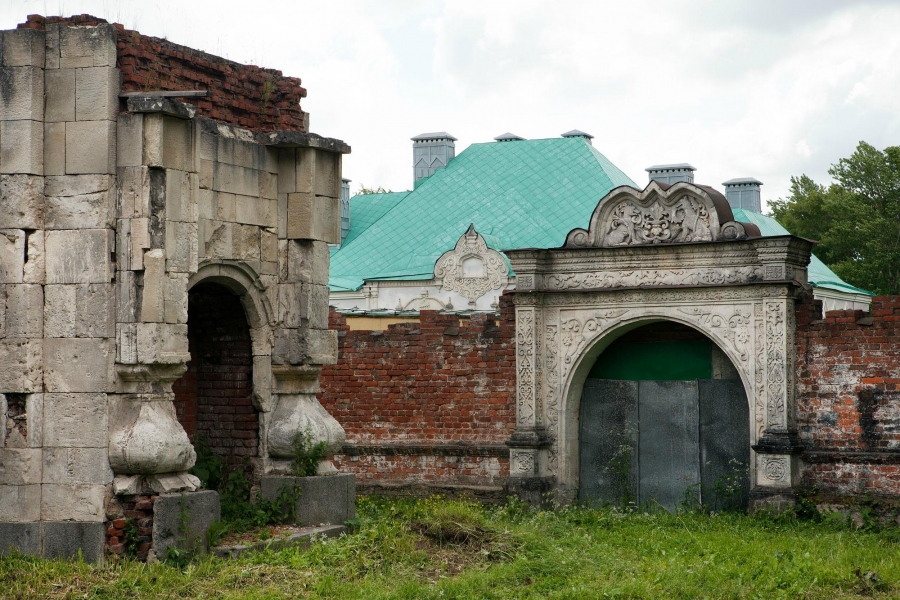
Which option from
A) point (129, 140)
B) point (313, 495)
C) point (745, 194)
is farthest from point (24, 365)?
point (745, 194)

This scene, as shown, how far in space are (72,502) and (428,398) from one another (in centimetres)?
549

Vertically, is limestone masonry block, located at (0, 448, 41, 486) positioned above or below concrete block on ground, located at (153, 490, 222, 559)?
above

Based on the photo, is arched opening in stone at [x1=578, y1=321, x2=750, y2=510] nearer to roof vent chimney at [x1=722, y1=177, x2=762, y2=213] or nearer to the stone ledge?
the stone ledge

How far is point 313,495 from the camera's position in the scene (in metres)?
10.6

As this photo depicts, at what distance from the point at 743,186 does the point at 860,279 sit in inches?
203

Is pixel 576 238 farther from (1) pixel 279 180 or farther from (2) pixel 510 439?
(1) pixel 279 180

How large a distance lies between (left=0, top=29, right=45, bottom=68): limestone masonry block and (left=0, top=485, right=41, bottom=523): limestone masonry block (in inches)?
124

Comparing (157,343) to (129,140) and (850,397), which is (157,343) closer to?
(129,140)

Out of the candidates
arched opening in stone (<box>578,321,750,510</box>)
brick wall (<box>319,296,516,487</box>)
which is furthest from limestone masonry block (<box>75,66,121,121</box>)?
arched opening in stone (<box>578,321,750,510</box>)

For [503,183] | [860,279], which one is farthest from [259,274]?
[860,279]

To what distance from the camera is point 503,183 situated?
26656mm

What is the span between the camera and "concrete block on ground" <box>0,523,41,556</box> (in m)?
9.23

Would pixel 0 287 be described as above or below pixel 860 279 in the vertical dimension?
below

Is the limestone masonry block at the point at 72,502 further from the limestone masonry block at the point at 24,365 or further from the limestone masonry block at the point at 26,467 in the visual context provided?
the limestone masonry block at the point at 24,365
